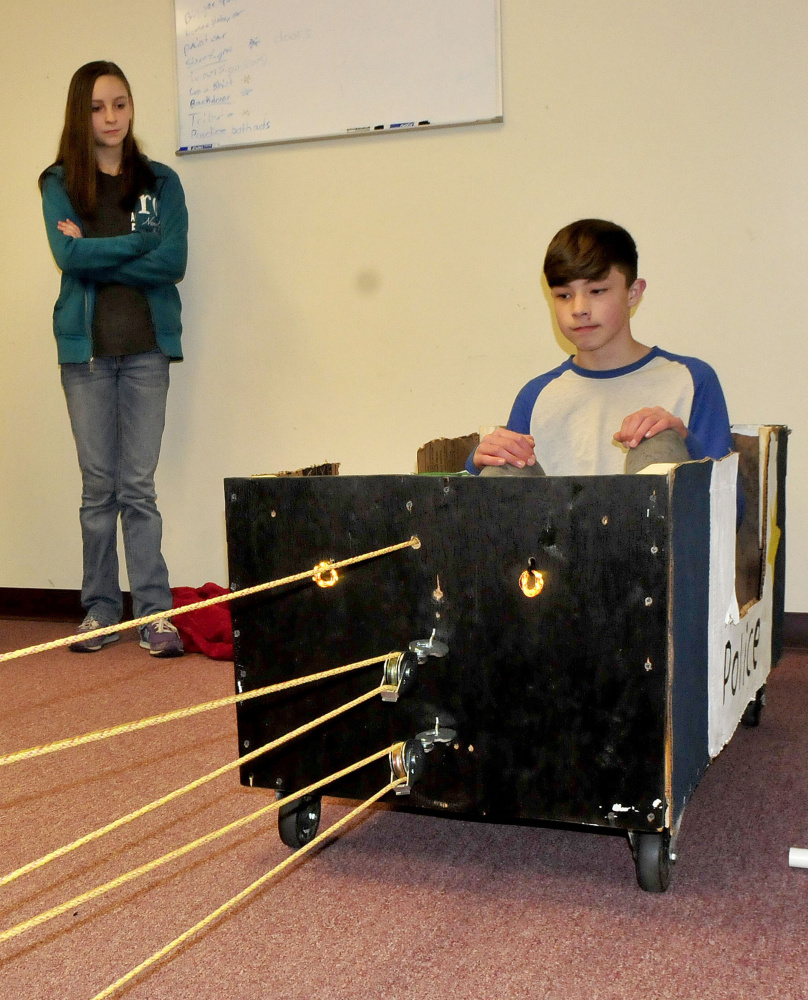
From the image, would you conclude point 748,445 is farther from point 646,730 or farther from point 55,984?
point 55,984

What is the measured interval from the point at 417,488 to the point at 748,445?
33.0 inches

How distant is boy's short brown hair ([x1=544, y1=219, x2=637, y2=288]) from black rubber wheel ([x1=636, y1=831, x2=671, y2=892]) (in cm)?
91

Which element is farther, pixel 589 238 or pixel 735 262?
pixel 735 262

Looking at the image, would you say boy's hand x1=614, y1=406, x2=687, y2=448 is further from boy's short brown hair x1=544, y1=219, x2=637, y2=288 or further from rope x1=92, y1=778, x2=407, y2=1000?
rope x1=92, y1=778, x2=407, y2=1000

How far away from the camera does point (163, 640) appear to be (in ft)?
8.14

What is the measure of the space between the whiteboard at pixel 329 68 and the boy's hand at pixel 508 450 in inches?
56.3

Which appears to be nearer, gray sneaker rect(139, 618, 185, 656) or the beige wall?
the beige wall

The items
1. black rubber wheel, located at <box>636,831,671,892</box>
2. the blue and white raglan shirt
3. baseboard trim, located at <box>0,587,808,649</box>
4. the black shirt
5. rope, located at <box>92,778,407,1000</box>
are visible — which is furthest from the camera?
baseboard trim, located at <box>0,587,808,649</box>

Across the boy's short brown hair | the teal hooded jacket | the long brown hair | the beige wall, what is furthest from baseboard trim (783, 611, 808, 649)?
the long brown hair

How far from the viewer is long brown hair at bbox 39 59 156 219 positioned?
8.32 ft

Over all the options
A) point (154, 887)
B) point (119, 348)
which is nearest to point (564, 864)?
point (154, 887)

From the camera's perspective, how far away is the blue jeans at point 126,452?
2.62 m

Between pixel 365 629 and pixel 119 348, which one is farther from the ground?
pixel 119 348

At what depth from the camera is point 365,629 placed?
117 centimetres
